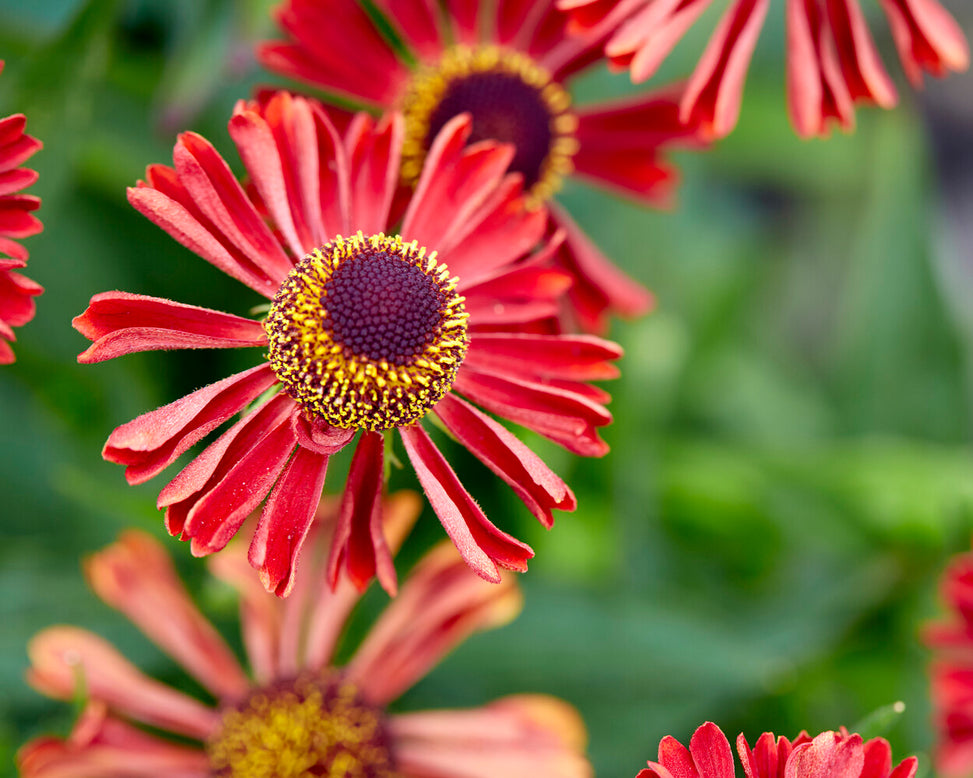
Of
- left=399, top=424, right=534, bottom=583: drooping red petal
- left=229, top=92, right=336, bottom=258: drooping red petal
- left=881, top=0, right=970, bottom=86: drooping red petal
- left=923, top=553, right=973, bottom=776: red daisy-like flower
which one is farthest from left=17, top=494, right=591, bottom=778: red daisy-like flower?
left=881, top=0, right=970, bottom=86: drooping red petal

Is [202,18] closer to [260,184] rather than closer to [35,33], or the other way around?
[35,33]

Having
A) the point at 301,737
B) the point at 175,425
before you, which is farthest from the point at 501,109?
the point at 301,737

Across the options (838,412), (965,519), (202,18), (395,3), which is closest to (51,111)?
(202,18)

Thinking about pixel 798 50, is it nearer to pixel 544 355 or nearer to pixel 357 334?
pixel 544 355

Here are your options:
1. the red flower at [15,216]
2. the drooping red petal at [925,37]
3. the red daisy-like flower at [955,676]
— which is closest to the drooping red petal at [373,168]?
the red flower at [15,216]

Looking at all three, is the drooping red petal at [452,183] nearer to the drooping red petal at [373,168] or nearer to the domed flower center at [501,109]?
the drooping red petal at [373,168]

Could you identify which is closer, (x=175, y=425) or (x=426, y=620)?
(x=175, y=425)

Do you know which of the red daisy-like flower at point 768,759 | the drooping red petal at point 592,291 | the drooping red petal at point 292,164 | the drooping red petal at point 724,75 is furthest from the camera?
the drooping red petal at point 592,291
